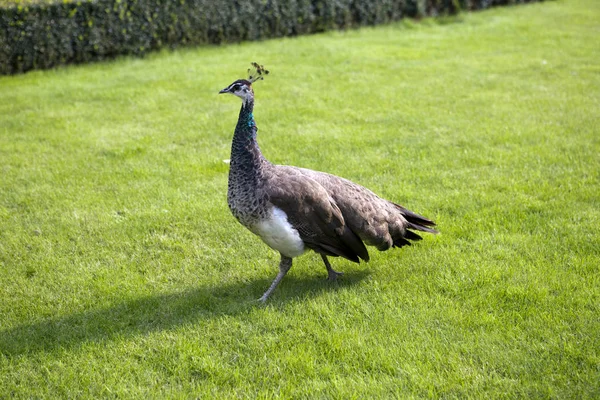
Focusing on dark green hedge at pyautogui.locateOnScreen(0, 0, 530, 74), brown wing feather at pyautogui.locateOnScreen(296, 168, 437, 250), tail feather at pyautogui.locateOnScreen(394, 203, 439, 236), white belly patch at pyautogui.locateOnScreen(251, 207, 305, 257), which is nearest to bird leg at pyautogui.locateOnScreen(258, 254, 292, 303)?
white belly patch at pyautogui.locateOnScreen(251, 207, 305, 257)

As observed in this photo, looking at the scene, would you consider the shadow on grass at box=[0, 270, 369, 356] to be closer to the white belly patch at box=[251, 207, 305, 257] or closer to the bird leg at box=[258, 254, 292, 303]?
the bird leg at box=[258, 254, 292, 303]

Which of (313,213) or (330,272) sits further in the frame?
(330,272)

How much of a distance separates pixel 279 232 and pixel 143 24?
28.8 ft

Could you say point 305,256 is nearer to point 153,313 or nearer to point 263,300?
point 263,300

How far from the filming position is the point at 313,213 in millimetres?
5395

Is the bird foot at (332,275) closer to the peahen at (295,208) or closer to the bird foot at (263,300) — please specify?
the peahen at (295,208)

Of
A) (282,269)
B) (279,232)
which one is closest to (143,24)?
(282,269)

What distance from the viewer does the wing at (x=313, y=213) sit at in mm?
5317

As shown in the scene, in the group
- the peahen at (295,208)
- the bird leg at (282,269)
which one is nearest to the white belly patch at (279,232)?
the peahen at (295,208)

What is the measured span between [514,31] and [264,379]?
41.9 ft

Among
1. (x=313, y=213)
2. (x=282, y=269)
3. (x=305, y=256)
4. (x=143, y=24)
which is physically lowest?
(x=305, y=256)

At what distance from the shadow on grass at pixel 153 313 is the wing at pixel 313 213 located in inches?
16.2

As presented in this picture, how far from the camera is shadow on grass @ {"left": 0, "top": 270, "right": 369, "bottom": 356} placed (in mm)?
4961

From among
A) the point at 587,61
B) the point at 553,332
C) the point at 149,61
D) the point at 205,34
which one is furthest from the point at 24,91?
the point at 587,61
